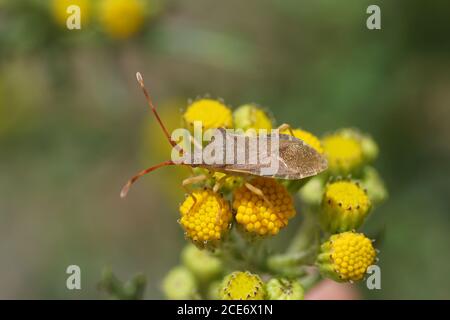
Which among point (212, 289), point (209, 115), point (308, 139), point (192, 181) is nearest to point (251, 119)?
point (209, 115)

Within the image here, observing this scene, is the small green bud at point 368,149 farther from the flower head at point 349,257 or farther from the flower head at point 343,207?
the flower head at point 349,257

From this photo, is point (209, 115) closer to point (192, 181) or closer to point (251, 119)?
point (251, 119)

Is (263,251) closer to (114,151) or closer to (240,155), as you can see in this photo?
(240,155)

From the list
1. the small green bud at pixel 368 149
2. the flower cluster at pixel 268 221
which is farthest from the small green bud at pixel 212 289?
the small green bud at pixel 368 149

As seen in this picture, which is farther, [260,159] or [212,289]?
A: [212,289]

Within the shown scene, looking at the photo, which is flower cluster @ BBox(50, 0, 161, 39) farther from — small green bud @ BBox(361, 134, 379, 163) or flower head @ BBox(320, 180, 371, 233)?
flower head @ BBox(320, 180, 371, 233)

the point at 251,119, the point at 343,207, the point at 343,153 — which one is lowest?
the point at 343,207

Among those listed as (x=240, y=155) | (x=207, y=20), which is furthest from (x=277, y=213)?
(x=207, y=20)

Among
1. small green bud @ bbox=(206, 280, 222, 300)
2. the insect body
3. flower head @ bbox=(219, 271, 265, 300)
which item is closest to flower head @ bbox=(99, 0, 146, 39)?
the insect body
